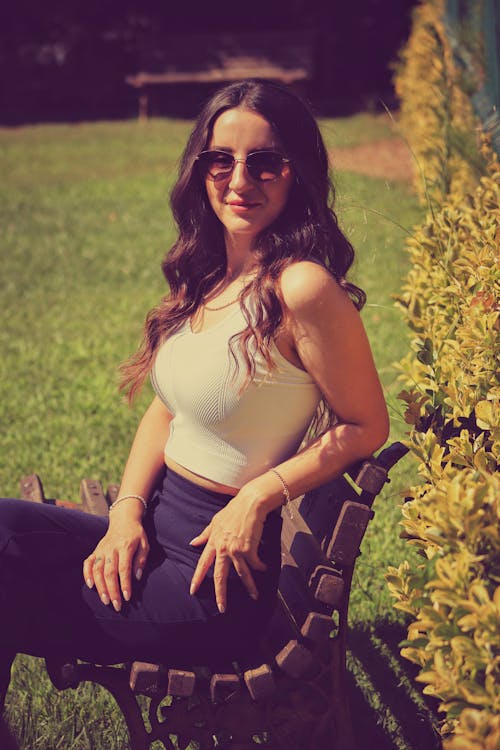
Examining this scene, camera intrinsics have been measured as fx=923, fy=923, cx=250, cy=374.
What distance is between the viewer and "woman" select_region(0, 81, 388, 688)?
2156 millimetres

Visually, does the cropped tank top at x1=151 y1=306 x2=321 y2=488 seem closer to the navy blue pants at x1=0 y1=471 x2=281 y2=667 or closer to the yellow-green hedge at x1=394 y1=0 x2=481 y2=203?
the navy blue pants at x1=0 y1=471 x2=281 y2=667

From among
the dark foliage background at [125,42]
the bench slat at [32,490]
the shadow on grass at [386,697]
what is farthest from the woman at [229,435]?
the dark foliage background at [125,42]

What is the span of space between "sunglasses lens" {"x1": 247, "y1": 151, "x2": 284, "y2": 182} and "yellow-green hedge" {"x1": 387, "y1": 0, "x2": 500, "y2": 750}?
587 mm

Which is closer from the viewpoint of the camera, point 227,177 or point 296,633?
point 296,633

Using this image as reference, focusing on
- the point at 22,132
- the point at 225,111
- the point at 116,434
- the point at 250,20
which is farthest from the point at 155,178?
the point at 250,20

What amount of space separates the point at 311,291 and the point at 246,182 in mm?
375

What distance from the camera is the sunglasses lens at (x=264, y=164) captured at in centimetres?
234

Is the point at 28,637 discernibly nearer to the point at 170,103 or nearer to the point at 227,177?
the point at 227,177

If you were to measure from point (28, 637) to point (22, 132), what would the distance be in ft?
50.6

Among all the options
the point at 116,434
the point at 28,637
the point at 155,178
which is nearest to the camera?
the point at 28,637

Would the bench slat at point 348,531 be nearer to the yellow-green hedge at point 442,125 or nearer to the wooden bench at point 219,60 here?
the yellow-green hedge at point 442,125

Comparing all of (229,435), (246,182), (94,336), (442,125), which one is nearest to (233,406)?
(229,435)

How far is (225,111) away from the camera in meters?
2.41

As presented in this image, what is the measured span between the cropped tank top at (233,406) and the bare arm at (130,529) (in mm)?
182
